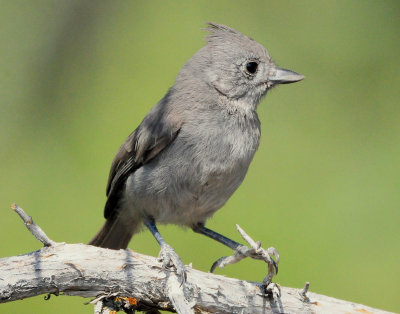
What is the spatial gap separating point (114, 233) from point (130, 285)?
1.02m

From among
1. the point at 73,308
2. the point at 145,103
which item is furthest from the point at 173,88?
the point at 73,308

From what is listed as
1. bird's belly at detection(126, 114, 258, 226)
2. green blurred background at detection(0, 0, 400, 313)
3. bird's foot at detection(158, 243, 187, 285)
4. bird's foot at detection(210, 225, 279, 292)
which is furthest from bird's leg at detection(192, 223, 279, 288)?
green blurred background at detection(0, 0, 400, 313)

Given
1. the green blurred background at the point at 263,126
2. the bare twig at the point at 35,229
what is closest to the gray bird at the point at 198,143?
the green blurred background at the point at 263,126

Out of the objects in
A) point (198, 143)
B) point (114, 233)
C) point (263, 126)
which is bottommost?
point (114, 233)

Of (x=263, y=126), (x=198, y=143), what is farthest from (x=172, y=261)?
(x=263, y=126)

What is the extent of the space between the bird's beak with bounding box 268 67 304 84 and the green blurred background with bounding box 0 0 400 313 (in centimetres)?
21

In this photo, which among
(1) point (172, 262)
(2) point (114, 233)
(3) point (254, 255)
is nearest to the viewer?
(3) point (254, 255)

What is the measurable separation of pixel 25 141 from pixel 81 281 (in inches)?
90.9

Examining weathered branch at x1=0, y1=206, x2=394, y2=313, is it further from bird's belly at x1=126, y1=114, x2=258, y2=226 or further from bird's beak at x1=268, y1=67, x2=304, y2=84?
bird's beak at x1=268, y1=67, x2=304, y2=84

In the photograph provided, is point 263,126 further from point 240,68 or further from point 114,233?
point 114,233

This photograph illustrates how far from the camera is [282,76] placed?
4.12 metres

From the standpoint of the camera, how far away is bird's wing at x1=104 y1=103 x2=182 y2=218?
388 centimetres

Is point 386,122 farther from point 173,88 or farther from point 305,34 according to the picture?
point 173,88

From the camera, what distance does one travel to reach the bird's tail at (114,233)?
4320 millimetres
